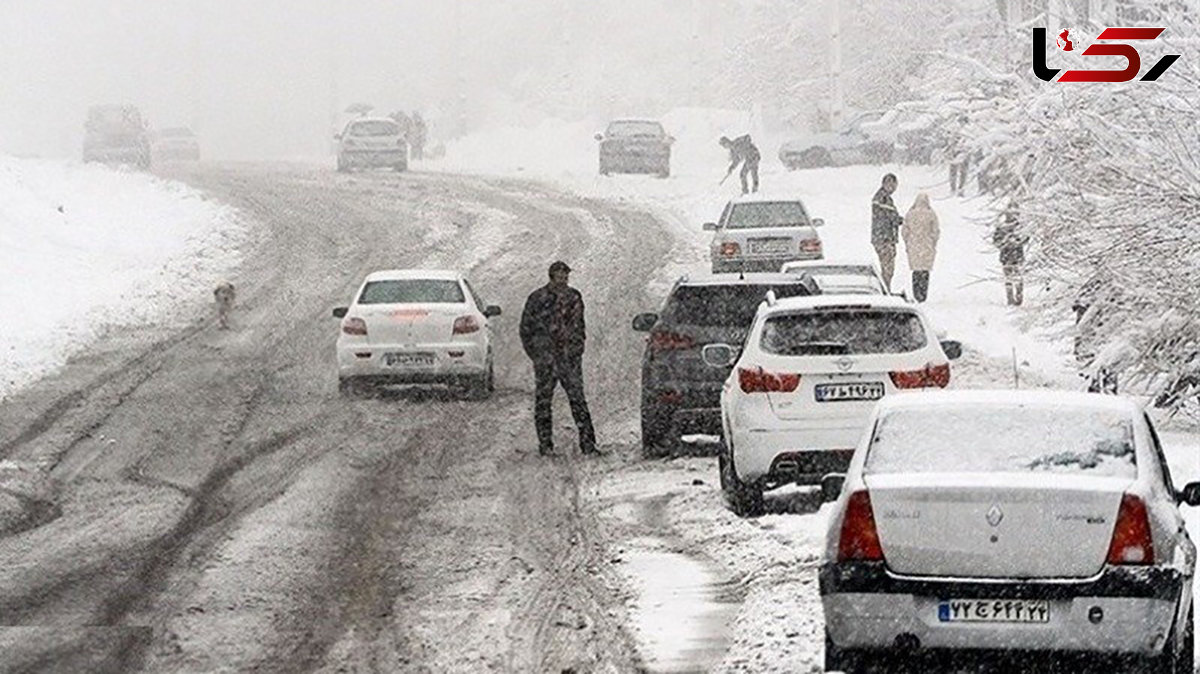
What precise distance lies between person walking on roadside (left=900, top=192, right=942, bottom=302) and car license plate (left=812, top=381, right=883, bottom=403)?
50.4ft

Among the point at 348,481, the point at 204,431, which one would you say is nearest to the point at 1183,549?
the point at 348,481

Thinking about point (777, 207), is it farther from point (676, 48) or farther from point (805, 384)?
point (676, 48)

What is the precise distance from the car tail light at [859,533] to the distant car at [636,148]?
143ft

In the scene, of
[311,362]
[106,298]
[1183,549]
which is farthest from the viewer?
[106,298]

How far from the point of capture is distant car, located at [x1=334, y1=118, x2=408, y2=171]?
56.4 metres

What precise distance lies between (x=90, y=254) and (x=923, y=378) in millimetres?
24436

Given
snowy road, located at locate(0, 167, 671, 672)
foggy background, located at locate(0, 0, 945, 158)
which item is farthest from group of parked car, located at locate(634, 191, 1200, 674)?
foggy background, located at locate(0, 0, 945, 158)

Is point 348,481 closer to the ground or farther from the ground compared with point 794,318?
closer to the ground

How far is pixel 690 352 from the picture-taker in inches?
746

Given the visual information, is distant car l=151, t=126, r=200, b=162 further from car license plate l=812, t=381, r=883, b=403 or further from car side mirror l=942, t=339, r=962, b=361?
car license plate l=812, t=381, r=883, b=403

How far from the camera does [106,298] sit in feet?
108

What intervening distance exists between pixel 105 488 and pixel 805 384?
6057 millimetres

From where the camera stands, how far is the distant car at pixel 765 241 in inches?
1294

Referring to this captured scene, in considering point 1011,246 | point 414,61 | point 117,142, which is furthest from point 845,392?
point 414,61
